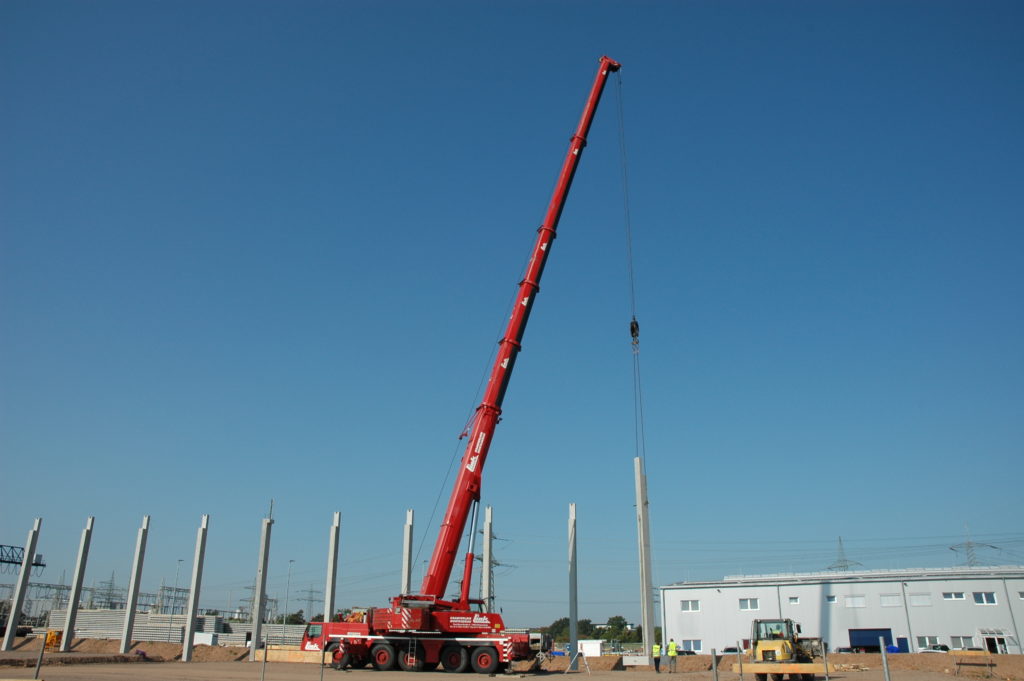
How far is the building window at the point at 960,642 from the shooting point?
1730 inches

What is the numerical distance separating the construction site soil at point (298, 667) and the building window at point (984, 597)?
1642 centimetres

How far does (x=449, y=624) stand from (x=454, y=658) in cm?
126

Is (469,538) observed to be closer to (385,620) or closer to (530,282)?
(385,620)

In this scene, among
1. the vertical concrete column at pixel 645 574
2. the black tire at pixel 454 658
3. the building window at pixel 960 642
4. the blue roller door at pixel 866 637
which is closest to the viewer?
the black tire at pixel 454 658

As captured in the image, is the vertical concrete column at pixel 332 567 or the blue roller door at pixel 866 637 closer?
the vertical concrete column at pixel 332 567

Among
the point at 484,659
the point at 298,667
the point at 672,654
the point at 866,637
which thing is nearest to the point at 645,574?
the point at 672,654

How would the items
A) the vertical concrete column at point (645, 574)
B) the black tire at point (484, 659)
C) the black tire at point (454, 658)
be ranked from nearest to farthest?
1. the black tire at point (484, 659)
2. the black tire at point (454, 658)
3. the vertical concrete column at point (645, 574)

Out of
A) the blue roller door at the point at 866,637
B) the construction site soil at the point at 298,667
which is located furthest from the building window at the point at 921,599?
the construction site soil at the point at 298,667

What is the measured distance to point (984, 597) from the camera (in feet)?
147

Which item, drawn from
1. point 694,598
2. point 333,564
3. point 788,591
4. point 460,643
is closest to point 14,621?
point 333,564

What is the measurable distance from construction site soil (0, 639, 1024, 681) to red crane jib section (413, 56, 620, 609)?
3247 millimetres

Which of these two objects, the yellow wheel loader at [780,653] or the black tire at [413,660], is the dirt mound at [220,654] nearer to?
the black tire at [413,660]

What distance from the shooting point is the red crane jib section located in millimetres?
24453

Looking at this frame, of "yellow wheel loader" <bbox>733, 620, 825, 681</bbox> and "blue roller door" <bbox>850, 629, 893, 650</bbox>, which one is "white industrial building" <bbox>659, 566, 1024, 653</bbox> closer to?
"blue roller door" <bbox>850, 629, 893, 650</bbox>
